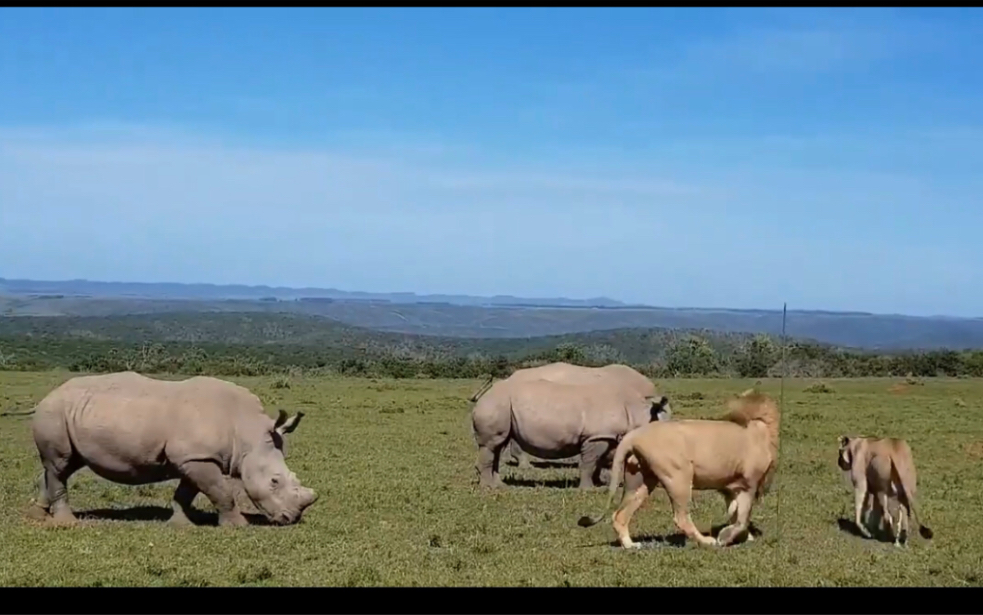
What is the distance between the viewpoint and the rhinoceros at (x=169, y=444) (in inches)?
523

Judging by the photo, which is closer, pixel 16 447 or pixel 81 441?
pixel 81 441

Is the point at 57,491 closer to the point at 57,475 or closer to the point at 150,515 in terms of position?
the point at 57,475

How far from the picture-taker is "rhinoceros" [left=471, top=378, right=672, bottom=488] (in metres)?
17.8

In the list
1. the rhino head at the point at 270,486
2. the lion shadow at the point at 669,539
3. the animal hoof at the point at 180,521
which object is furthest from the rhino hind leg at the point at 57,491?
the lion shadow at the point at 669,539

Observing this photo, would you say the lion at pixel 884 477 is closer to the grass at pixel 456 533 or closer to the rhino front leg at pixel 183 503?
the grass at pixel 456 533

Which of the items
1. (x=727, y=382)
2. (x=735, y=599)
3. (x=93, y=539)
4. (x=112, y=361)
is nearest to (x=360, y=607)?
(x=735, y=599)

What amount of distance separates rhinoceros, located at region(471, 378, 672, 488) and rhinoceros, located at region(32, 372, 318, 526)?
4759mm

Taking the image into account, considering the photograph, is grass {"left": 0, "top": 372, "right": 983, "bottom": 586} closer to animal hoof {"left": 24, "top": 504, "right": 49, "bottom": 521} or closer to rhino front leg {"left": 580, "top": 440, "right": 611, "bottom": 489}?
animal hoof {"left": 24, "top": 504, "right": 49, "bottom": 521}

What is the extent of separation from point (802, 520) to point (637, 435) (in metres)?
3.83

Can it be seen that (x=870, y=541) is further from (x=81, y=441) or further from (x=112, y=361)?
(x=112, y=361)

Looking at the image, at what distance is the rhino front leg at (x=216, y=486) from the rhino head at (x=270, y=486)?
22 centimetres

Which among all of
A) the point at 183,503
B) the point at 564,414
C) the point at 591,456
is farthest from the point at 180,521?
the point at 591,456

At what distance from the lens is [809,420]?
30.0 meters

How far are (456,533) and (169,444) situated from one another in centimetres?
338
